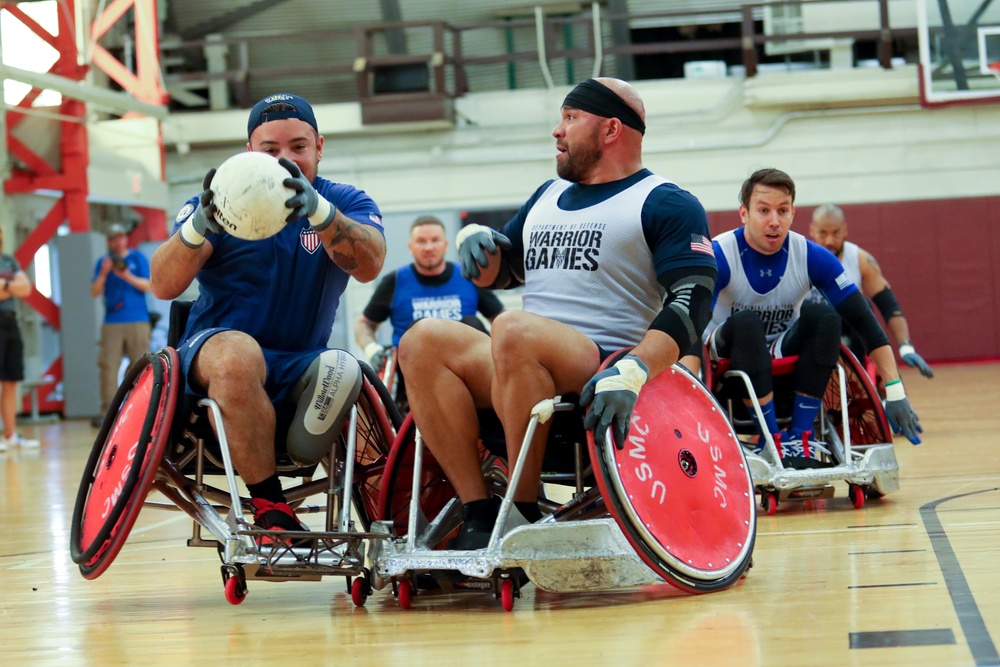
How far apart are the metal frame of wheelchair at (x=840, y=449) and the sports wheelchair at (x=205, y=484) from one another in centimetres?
150

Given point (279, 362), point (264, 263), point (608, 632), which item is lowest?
point (608, 632)

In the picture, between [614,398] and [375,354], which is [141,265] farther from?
[614,398]

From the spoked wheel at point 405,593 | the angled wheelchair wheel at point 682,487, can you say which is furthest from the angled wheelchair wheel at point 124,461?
the angled wheelchair wheel at point 682,487

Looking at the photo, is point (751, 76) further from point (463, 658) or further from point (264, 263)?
point (463, 658)

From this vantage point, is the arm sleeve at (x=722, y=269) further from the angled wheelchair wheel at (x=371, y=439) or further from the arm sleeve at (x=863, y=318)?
the angled wheelchair wheel at (x=371, y=439)

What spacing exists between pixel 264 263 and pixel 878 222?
13.2m

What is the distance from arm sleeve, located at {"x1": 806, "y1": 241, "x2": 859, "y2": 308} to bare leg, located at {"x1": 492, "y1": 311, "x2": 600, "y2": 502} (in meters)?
2.23

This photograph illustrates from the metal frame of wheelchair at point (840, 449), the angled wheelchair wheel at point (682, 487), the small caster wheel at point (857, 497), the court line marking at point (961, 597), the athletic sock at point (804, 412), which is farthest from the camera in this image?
the athletic sock at point (804, 412)

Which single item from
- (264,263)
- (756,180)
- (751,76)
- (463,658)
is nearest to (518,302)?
(751,76)

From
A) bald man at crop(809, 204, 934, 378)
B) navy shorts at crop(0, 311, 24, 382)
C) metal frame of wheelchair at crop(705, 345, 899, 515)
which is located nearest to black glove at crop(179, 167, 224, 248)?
metal frame of wheelchair at crop(705, 345, 899, 515)

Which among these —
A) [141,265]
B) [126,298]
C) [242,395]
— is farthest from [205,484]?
[126,298]

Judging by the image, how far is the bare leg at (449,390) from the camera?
3236 mm

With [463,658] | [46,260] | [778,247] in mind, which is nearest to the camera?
[463,658]

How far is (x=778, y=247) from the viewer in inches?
203
